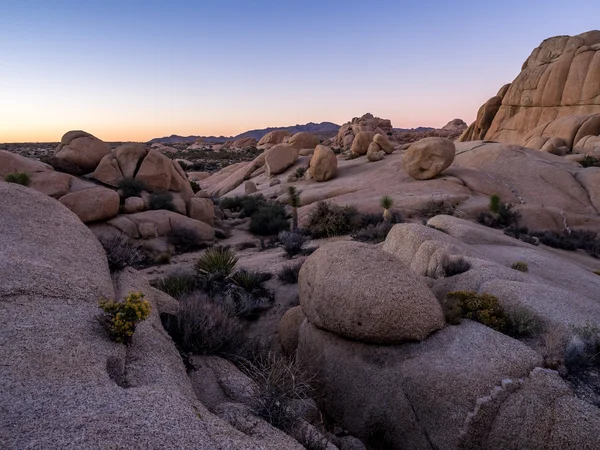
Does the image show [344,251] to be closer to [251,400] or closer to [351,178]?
[251,400]

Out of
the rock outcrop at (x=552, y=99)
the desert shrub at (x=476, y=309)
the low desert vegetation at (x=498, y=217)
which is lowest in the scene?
the low desert vegetation at (x=498, y=217)

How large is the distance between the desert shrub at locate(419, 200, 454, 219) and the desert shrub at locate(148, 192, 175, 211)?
12.1 m

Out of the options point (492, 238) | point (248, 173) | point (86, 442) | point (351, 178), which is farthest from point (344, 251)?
point (248, 173)

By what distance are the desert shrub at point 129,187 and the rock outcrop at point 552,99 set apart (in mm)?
32770

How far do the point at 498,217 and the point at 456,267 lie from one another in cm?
1107

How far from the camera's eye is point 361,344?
18.2 ft

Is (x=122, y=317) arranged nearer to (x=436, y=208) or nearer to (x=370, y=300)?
(x=370, y=300)

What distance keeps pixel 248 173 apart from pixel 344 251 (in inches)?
1223

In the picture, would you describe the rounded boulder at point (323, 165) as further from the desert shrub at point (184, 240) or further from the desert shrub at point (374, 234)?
the desert shrub at point (374, 234)

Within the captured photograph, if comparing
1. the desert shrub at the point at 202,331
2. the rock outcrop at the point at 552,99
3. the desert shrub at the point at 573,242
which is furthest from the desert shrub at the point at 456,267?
the rock outcrop at the point at 552,99

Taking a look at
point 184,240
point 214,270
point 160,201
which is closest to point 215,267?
point 214,270

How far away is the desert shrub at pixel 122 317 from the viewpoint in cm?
407

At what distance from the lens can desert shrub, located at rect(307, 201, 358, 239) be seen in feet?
53.5

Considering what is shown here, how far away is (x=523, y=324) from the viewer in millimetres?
5551
